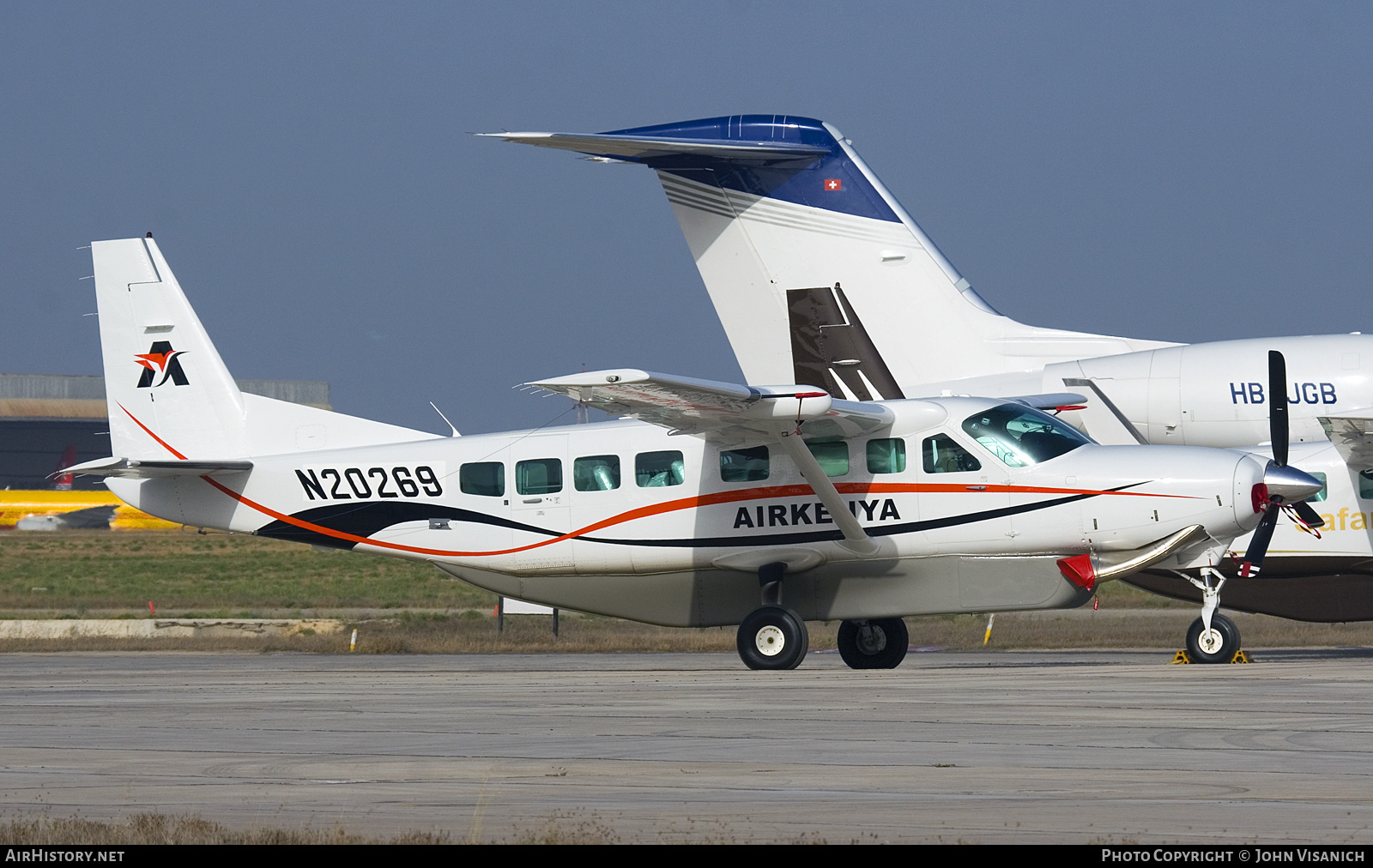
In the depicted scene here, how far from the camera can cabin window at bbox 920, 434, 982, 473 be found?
18.7 m

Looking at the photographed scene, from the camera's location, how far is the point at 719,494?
19391mm

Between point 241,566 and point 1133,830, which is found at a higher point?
point 1133,830

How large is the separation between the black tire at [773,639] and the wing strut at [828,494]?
3.45ft

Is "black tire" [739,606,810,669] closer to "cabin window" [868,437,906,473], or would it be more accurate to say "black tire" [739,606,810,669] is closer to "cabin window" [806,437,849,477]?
"cabin window" [806,437,849,477]

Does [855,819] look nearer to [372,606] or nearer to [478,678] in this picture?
[478,678]

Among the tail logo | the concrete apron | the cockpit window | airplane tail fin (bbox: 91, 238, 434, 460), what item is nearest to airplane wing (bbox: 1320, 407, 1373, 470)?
the cockpit window

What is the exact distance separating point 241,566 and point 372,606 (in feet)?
65.9

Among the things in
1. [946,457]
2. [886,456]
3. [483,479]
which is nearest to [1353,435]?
[946,457]

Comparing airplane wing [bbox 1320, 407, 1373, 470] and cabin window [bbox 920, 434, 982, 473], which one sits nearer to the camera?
cabin window [bbox 920, 434, 982, 473]

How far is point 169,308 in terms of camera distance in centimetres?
2181

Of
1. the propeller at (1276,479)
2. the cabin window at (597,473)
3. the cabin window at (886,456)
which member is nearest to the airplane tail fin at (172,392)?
the cabin window at (597,473)

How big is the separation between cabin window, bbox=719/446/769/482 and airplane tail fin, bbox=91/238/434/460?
13.2 feet

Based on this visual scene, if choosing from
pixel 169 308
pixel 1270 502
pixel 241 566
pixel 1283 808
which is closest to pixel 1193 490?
pixel 1270 502

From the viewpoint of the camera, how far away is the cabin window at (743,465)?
19.2 metres
